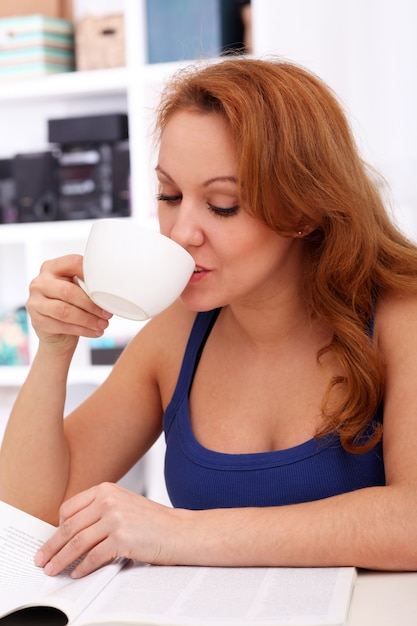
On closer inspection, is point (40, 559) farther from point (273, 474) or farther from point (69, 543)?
point (273, 474)

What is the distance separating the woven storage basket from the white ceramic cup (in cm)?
200

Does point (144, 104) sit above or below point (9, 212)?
above

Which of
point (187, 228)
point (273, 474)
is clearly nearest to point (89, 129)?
point (187, 228)

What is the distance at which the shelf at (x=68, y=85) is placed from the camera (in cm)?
279

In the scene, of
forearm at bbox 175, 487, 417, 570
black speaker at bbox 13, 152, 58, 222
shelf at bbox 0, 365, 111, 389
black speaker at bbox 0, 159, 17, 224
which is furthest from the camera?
black speaker at bbox 0, 159, 17, 224

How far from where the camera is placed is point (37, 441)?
1286 millimetres

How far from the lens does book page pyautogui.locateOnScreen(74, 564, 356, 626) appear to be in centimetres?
79

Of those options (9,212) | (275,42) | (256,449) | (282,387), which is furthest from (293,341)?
(9,212)

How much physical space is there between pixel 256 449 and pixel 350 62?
160 cm

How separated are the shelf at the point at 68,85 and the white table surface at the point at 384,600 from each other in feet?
7.00

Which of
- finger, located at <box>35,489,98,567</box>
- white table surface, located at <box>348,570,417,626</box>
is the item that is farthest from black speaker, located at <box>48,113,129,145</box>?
white table surface, located at <box>348,570,417,626</box>

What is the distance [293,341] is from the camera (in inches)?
53.0

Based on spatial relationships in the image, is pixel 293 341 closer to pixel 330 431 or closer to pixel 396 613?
pixel 330 431

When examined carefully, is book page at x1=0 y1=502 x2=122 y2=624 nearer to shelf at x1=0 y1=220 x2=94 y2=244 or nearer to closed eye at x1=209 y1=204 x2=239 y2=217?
closed eye at x1=209 y1=204 x2=239 y2=217
